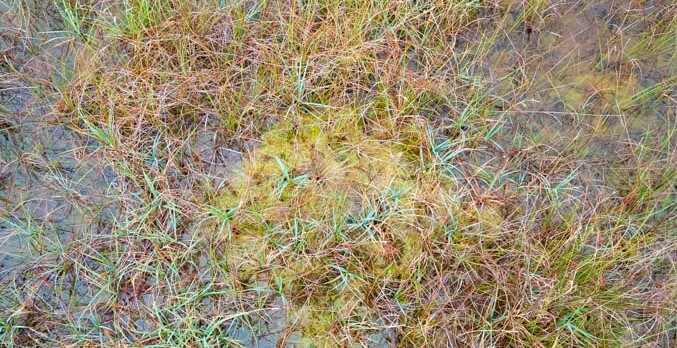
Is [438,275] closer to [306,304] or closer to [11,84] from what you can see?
[306,304]

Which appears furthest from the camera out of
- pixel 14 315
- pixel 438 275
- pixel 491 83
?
pixel 491 83

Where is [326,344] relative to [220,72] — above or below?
below

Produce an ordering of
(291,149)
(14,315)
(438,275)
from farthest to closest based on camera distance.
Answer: (291,149), (438,275), (14,315)

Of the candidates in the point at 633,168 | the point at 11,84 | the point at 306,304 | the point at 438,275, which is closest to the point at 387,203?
the point at 438,275

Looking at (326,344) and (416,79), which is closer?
Result: (326,344)

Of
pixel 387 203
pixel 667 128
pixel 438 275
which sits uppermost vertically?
pixel 667 128

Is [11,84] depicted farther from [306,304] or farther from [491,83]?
[491,83]
